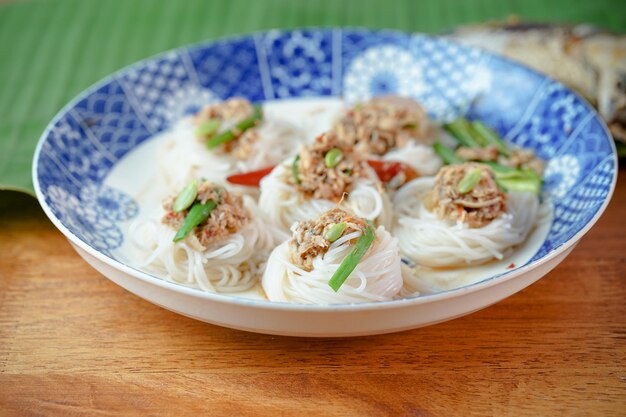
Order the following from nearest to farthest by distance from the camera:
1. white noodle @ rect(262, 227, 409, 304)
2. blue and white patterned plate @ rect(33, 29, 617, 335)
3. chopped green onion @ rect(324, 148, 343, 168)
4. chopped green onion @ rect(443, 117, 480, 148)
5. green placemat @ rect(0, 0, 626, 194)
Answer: white noodle @ rect(262, 227, 409, 304)
blue and white patterned plate @ rect(33, 29, 617, 335)
chopped green onion @ rect(324, 148, 343, 168)
chopped green onion @ rect(443, 117, 480, 148)
green placemat @ rect(0, 0, 626, 194)

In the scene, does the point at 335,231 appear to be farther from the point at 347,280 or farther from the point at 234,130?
the point at 234,130

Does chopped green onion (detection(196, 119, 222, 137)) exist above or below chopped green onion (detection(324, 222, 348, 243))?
below

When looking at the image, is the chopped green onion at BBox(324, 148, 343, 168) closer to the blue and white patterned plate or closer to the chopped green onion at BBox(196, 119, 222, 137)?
the chopped green onion at BBox(196, 119, 222, 137)

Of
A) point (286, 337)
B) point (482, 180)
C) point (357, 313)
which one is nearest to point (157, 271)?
point (286, 337)

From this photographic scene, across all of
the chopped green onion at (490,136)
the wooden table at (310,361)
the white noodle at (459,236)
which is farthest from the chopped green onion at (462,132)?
the wooden table at (310,361)

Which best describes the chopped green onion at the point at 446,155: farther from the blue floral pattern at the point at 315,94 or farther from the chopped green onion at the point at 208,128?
the chopped green onion at the point at 208,128

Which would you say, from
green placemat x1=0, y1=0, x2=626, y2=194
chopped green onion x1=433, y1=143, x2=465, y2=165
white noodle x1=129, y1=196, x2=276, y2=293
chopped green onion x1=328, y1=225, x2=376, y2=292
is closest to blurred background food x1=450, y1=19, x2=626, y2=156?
green placemat x1=0, y1=0, x2=626, y2=194
